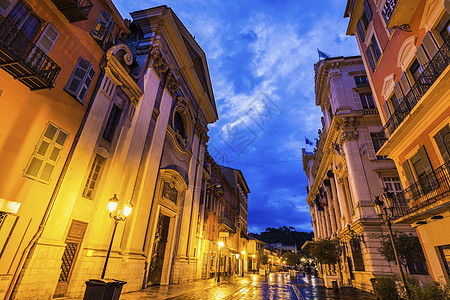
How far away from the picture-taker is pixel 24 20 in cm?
804

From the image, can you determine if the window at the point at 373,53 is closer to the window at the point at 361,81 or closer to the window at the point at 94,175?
the window at the point at 361,81

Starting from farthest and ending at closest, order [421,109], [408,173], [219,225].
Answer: [219,225] → [408,173] → [421,109]

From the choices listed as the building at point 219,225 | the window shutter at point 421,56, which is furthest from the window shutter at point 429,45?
the building at point 219,225

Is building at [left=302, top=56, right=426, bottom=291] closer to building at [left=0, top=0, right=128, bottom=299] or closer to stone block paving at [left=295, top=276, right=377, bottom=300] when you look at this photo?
stone block paving at [left=295, top=276, right=377, bottom=300]

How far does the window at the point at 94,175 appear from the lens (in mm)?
10203

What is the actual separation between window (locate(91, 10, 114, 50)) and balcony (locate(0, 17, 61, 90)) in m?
3.31

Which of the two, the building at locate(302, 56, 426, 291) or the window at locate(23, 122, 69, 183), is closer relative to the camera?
the window at locate(23, 122, 69, 183)

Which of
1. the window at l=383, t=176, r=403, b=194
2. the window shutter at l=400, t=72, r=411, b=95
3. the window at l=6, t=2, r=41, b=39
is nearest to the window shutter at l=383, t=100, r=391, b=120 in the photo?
the window shutter at l=400, t=72, r=411, b=95

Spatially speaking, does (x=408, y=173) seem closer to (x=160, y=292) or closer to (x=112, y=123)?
(x=160, y=292)

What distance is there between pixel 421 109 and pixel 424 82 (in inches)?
53.0

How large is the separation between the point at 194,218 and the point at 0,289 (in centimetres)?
1440

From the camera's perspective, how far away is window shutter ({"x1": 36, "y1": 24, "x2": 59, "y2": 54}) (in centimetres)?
833

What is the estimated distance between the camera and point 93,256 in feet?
32.1

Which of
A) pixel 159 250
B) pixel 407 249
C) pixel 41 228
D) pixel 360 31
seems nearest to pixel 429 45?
pixel 360 31
